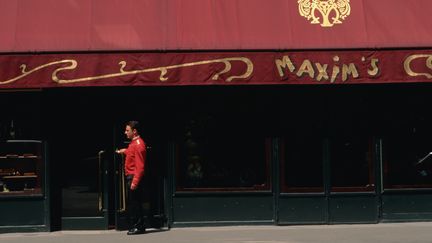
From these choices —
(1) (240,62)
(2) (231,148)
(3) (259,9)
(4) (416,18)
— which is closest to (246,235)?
(2) (231,148)

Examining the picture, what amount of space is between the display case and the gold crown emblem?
4.84 meters

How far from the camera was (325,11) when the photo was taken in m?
11.7

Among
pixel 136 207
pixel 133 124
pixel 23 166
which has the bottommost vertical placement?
pixel 136 207

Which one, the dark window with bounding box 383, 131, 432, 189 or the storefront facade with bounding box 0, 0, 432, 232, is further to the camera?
the dark window with bounding box 383, 131, 432, 189

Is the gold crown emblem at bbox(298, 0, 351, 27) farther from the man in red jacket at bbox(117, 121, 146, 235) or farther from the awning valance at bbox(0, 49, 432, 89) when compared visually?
the man in red jacket at bbox(117, 121, 146, 235)

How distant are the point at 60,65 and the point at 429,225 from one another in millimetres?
6522

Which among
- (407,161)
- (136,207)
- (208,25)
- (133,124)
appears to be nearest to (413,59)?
(407,161)

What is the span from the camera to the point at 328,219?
1201 centimetres

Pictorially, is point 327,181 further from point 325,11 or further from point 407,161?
point 325,11

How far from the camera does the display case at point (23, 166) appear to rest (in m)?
11.7

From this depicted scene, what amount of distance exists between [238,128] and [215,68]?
1.46m

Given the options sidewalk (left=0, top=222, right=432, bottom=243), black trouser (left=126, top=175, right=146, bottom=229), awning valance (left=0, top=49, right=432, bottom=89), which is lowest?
sidewalk (left=0, top=222, right=432, bottom=243)

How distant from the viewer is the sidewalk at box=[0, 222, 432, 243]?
1040cm

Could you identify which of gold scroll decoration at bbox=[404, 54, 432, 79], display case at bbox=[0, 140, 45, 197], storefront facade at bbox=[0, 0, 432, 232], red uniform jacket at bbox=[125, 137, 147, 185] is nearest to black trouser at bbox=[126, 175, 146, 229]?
red uniform jacket at bbox=[125, 137, 147, 185]
